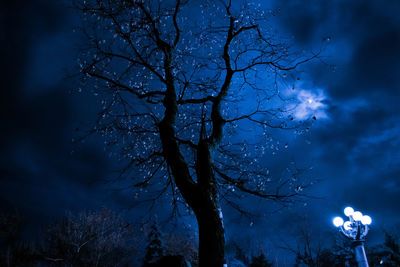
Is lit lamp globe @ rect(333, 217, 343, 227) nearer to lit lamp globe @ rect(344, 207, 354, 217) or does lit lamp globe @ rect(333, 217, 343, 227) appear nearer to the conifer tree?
lit lamp globe @ rect(344, 207, 354, 217)

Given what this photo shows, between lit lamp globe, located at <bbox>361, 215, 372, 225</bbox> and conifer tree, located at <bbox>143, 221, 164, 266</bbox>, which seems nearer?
lit lamp globe, located at <bbox>361, 215, 372, 225</bbox>

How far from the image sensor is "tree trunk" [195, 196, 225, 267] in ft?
11.1

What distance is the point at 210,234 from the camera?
11.5 ft

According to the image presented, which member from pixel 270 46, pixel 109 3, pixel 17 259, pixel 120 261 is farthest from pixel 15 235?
pixel 270 46

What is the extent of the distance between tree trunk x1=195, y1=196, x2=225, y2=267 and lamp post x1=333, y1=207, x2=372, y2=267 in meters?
9.00

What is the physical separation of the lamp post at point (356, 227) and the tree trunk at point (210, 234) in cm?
900

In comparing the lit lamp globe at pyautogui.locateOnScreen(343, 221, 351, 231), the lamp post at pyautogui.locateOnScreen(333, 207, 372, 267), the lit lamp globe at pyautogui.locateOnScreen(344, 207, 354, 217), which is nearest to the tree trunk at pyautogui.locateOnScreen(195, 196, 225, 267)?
the lamp post at pyautogui.locateOnScreen(333, 207, 372, 267)

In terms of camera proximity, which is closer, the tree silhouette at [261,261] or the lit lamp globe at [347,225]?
the lit lamp globe at [347,225]

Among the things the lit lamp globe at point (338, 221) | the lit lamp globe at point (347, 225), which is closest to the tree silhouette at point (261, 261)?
the lit lamp globe at point (338, 221)

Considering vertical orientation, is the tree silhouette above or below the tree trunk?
above

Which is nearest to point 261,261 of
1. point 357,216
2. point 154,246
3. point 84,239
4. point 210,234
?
point 154,246

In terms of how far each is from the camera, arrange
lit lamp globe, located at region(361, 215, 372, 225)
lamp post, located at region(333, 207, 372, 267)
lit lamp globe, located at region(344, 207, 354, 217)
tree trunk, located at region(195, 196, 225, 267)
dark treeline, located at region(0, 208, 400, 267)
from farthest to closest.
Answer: dark treeline, located at region(0, 208, 400, 267) → lit lamp globe, located at region(344, 207, 354, 217) → lit lamp globe, located at region(361, 215, 372, 225) → lamp post, located at region(333, 207, 372, 267) → tree trunk, located at region(195, 196, 225, 267)

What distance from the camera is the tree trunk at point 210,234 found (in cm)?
339

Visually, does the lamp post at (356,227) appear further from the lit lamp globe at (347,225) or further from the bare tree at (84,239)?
the bare tree at (84,239)
